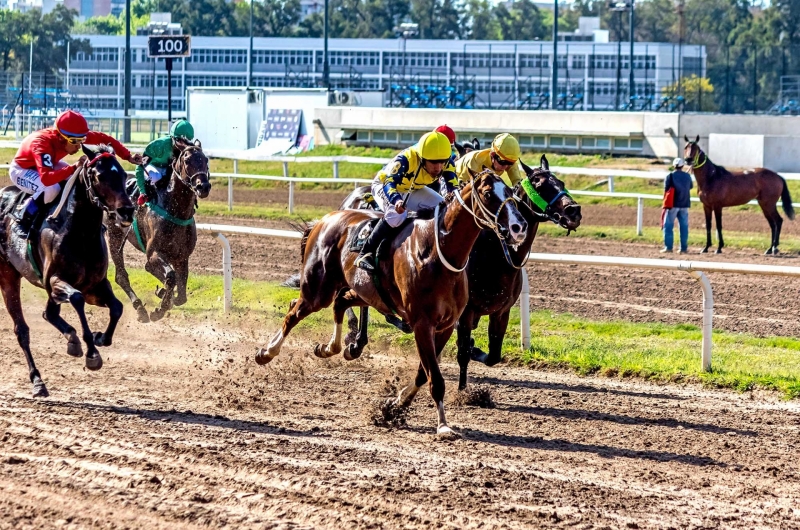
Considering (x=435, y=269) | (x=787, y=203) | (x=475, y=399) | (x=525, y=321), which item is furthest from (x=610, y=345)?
(x=787, y=203)

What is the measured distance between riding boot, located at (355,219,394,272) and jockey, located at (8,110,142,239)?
7.18 ft

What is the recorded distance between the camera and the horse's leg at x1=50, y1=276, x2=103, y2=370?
27.5 feet

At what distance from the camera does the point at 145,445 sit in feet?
23.2

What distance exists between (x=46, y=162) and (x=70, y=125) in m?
0.33

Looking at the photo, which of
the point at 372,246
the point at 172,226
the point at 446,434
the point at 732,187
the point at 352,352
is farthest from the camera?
the point at 732,187

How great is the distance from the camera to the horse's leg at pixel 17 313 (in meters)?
8.82

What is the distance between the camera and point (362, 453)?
6984mm

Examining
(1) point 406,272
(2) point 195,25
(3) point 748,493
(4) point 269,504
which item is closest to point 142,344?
(1) point 406,272

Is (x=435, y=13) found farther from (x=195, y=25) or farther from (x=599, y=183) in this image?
(x=599, y=183)

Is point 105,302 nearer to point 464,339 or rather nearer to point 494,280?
point 464,339

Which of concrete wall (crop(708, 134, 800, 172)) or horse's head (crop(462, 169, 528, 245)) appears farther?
concrete wall (crop(708, 134, 800, 172))

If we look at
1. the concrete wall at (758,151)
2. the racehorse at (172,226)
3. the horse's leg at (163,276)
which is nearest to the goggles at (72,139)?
the racehorse at (172,226)

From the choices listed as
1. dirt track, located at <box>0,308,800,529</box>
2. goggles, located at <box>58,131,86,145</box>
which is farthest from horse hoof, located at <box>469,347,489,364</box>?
goggles, located at <box>58,131,86,145</box>

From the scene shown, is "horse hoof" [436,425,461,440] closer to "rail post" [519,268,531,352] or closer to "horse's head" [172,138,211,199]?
"rail post" [519,268,531,352]
